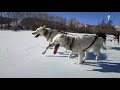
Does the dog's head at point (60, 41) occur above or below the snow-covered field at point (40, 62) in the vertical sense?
above

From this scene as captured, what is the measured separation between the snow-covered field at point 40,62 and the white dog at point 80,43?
11cm

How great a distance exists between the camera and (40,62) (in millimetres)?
2760

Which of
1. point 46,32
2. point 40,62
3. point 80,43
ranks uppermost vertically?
point 46,32

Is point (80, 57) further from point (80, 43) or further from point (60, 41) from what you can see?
point (60, 41)

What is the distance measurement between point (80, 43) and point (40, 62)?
486mm

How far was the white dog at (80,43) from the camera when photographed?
2.66m

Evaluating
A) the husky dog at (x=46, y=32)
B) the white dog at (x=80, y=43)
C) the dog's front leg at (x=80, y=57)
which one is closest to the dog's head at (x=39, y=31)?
the husky dog at (x=46, y=32)

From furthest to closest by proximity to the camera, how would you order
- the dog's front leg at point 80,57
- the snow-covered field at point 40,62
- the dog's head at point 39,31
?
the dog's head at point 39,31 → the dog's front leg at point 80,57 → the snow-covered field at point 40,62

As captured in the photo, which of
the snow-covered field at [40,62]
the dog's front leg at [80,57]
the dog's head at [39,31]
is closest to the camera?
the snow-covered field at [40,62]

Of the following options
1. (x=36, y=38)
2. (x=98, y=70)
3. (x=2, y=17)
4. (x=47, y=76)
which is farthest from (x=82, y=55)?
(x=2, y=17)

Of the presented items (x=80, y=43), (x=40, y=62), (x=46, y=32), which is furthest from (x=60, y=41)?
(x=46, y=32)

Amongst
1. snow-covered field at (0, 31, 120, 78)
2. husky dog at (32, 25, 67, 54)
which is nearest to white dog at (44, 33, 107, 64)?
snow-covered field at (0, 31, 120, 78)

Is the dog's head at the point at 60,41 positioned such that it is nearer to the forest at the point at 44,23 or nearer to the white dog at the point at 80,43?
the white dog at the point at 80,43

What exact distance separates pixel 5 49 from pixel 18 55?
160mm
